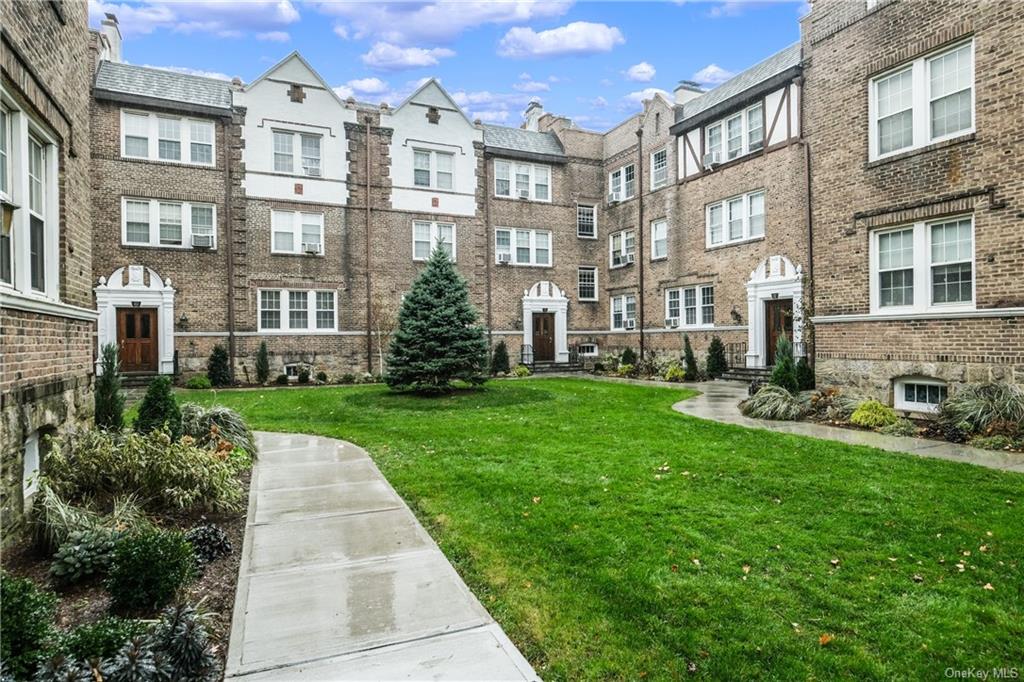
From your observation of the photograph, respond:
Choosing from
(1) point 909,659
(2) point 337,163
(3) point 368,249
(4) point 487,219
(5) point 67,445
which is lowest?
(1) point 909,659

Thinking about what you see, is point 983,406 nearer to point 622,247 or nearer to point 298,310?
point 622,247

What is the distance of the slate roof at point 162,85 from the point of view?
19.4 meters

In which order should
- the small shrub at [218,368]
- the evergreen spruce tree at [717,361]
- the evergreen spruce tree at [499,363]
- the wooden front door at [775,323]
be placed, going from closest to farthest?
the wooden front door at [775,323] → the evergreen spruce tree at [717,361] → the small shrub at [218,368] → the evergreen spruce tree at [499,363]

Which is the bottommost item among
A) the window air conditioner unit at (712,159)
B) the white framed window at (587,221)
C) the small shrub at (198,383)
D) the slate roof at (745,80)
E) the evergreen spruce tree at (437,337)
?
the small shrub at (198,383)

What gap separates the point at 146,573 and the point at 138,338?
757 inches

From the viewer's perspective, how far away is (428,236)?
23469 mm

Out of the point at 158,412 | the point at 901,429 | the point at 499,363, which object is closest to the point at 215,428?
the point at 158,412

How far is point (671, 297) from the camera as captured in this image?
22469mm

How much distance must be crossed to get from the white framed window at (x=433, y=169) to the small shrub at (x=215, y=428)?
16.8m

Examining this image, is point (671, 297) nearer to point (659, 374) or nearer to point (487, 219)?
point (659, 374)

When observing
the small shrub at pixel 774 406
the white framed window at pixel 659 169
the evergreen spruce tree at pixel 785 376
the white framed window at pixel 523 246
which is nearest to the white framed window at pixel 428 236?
the white framed window at pixel 523 246

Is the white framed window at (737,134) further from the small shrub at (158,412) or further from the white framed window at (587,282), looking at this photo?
the small shrub at (158,412)

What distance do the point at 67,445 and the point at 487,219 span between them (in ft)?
65.4

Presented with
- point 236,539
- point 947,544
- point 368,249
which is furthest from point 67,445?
point 368,249
